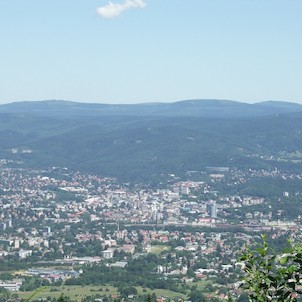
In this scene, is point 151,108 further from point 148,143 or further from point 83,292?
point 83,292

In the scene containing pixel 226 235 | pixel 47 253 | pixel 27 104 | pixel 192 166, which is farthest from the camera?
pixel 27 104

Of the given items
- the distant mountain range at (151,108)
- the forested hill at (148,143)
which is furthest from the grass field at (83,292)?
the distant mountain range at (151,108)

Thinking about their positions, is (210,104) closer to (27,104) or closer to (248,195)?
(27,104)

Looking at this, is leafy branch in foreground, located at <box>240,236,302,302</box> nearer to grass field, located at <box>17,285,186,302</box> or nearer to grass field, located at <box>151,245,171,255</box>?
grass field, located at <box>17,285,186,302</box>

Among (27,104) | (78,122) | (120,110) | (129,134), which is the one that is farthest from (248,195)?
(27,104)

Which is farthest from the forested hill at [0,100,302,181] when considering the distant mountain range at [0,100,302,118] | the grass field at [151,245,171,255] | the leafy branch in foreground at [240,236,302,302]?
the leafy branch in foreground at [240,236,302,302]
